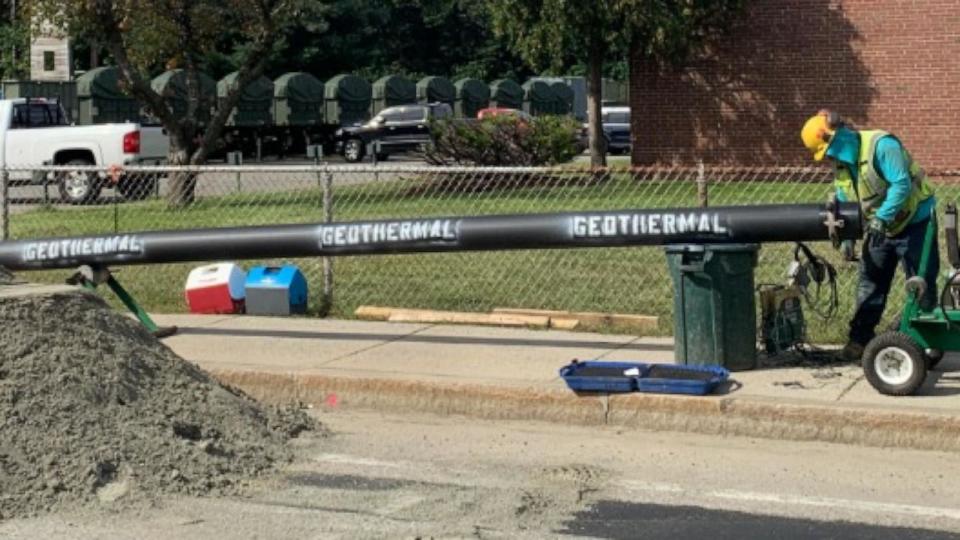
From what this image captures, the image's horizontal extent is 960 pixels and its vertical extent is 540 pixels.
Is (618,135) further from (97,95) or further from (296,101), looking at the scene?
(97,95)

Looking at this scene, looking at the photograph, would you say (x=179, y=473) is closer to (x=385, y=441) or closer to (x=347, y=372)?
(x=385, y=441)

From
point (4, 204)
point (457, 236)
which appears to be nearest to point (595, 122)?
point (4, 204)

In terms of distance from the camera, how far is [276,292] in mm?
11891

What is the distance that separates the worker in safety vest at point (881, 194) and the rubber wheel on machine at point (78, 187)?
50.0 feet

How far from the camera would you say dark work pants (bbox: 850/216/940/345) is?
8.75m

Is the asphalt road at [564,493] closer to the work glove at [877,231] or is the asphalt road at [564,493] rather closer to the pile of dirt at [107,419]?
the pile of dirt at [107,419]

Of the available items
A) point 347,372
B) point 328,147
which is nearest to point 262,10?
point 347,372

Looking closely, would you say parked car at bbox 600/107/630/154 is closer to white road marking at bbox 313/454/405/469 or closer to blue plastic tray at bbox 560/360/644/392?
blue plastic tray at bbox 560/360/644/392

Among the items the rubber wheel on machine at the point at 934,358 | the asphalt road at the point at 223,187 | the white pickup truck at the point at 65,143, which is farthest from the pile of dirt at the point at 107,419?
the white pickup truck at the point at 65,143

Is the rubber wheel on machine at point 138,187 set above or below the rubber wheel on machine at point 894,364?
above

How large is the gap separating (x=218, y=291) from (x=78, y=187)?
41.9 feet

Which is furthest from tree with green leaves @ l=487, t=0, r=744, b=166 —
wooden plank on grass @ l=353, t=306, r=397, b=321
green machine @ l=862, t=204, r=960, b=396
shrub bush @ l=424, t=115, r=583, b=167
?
green machine @ l=862, t=204, r=960, b=396

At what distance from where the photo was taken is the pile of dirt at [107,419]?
22.3ft

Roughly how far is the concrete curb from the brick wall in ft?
59.0
